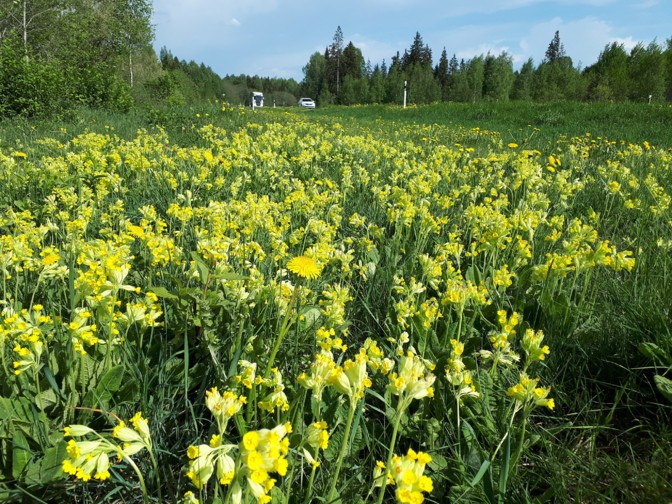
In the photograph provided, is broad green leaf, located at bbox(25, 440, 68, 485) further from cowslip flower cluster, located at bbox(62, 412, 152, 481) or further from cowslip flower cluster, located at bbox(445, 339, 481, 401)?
cowslip flower cluster, located at bbox(445, 339, 481, 401)

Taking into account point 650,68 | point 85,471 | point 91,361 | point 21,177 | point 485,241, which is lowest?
point 91,361

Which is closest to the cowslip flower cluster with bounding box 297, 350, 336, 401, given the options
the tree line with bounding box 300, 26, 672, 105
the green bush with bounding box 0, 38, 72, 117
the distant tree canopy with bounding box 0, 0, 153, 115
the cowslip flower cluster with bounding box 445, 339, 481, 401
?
the cowslip flower cluster with bounding box 445, 339, 481, 401

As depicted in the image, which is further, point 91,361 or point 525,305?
point 525,305

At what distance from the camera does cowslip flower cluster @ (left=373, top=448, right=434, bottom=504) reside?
867mm

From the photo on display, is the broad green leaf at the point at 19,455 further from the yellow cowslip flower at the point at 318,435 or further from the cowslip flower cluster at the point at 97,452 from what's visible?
the yellow cowslip flower at the point at 318,435

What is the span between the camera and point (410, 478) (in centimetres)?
88

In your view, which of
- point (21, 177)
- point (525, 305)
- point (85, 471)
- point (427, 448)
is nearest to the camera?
point (85, 471)

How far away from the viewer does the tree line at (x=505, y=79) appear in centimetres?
3978

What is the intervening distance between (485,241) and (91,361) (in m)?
2.00

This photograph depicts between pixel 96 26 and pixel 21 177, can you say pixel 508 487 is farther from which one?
pixel 96 26

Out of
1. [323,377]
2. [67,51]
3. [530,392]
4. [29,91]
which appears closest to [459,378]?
[530,392]

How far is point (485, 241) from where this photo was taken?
2.50 metres

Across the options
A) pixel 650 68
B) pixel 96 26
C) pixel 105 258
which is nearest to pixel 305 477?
pixel 105 258

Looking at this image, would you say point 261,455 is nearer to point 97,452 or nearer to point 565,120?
point 97,452
